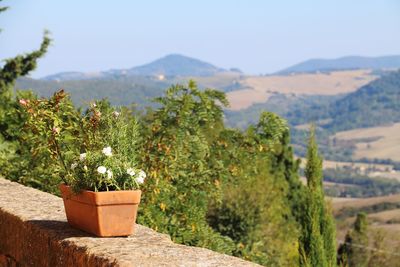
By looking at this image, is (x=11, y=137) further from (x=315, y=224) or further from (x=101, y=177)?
(x=101, y=177)

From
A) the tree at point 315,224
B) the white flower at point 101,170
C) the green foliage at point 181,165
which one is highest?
the white flower at point 101,170

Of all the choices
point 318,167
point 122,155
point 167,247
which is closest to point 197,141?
point 318,167

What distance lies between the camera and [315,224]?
12.1 m

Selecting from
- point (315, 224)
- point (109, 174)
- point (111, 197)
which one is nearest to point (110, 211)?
point (111, 197)

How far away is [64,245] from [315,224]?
8.25 meters

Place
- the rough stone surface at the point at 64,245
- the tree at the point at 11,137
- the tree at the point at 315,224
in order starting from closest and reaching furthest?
the rough stone surface at the point at 64,245
the tree at the point at 11,137
the tree at the point at 315,224

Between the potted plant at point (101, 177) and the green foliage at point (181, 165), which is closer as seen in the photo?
the potted plant at point (101, 177)

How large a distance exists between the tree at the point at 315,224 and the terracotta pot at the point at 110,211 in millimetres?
7457

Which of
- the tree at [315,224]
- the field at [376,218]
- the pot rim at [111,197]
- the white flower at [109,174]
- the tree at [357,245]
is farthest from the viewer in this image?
the field at [376,218]

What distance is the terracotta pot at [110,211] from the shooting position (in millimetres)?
4328

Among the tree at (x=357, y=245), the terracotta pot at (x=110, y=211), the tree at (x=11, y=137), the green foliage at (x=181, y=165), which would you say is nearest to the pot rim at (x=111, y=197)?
the terracotta pot at (x=110, y=211)

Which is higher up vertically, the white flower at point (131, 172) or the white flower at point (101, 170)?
the white flower at point (101, 170)

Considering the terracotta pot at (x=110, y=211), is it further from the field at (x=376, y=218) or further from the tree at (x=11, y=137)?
the field at (x=376, y=218)

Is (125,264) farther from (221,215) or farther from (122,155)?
(221,215)
